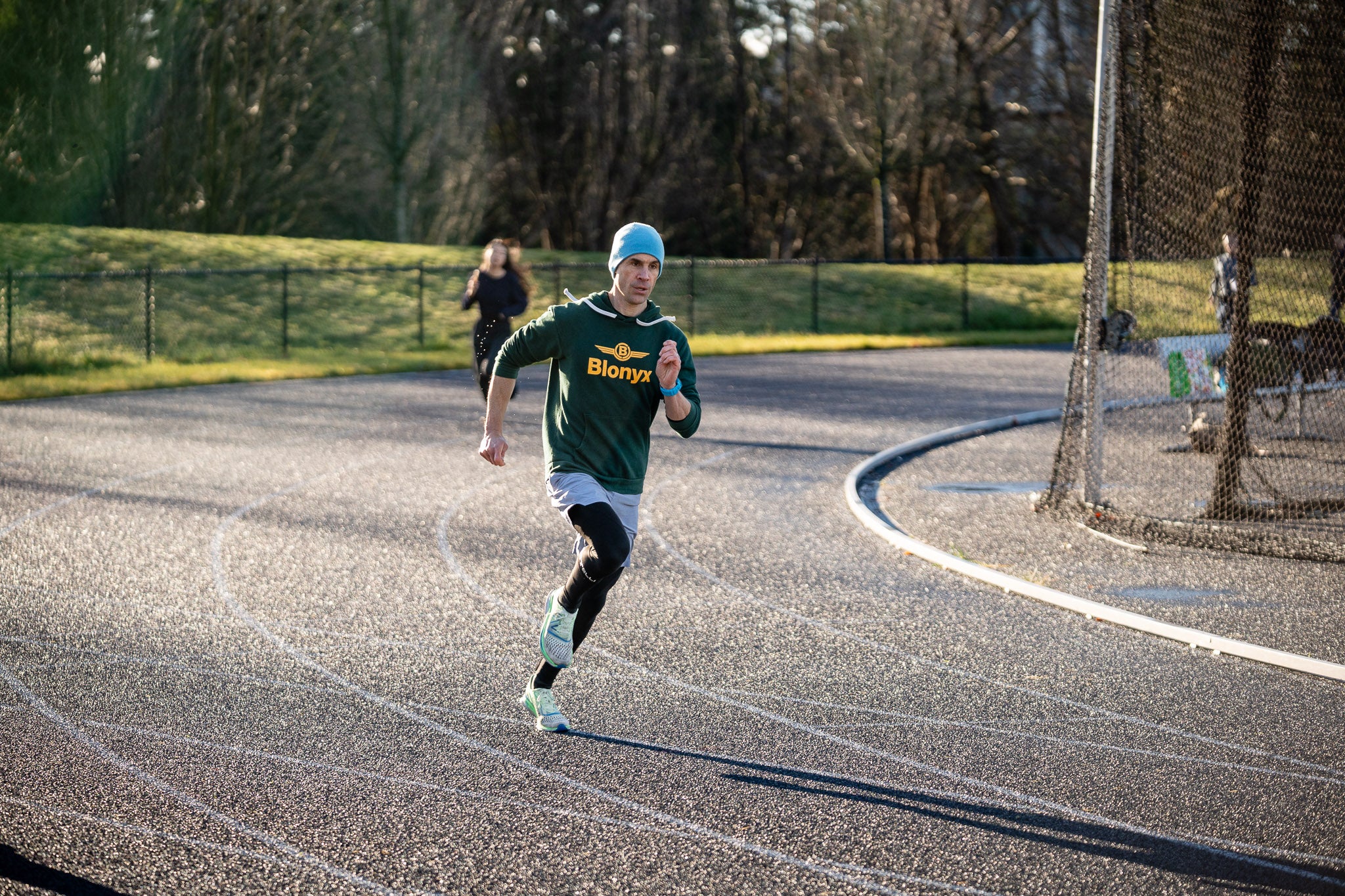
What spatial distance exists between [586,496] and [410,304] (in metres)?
26.7

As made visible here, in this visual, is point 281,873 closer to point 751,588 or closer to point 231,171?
point 751,588

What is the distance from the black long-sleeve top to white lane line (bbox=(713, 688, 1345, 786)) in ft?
33.5

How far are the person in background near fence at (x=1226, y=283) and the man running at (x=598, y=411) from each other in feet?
21.3

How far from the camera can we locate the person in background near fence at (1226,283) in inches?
423

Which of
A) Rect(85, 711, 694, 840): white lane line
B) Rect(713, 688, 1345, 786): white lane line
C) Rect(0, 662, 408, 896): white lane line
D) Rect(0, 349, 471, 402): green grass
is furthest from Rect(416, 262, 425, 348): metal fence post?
Rect(85, 711, 694, 840): white lane line

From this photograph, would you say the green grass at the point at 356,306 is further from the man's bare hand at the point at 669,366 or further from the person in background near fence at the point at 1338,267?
the man's bare hand at the point at 669,366

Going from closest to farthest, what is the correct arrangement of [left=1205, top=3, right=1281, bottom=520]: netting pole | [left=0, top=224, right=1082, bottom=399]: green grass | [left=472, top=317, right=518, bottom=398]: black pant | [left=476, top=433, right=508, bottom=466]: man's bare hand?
[left=476, top=433, right=508, bottom=466]: man's bare hand < [left=1205, top=3, right=1281, bottom=520]: netting pole < [left=472, top=317, right=518, bottom=398]: black pant < [left=0, top=224, right=1082, bottom=399]: green grass

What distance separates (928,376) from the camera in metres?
22.4

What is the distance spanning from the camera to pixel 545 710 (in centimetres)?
577

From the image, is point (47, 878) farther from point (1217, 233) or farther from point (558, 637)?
point (1217, 233)

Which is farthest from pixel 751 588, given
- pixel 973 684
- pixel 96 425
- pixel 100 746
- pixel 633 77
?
pixel 633 77

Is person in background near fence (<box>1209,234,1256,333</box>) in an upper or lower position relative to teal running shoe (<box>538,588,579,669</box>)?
upper

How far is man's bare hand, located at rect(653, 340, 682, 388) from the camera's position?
212 inches

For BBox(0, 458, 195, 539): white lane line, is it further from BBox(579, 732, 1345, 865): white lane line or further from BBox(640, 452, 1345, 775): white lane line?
BBox(579, 732, 1345, 865): white lane line
